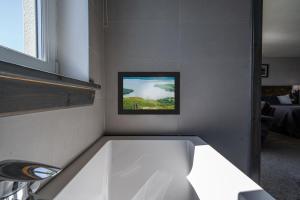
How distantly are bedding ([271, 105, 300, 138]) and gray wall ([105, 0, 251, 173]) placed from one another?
3.85 metres

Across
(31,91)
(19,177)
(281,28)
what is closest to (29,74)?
(31,91)

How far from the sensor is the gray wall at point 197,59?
77.2 inches

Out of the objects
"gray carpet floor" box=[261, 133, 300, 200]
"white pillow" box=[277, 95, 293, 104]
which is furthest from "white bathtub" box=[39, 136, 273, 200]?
"white pillow" box=[277, 95, 293, 104]

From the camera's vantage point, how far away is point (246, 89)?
78.1 inches

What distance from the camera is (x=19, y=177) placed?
1.38ft

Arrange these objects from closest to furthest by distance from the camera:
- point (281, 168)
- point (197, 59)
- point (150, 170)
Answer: point (150, 170) < point (197, 59) < point (281, 168)

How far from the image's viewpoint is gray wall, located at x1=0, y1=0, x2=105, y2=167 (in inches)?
28.0

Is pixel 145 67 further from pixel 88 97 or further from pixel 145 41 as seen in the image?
pixel 88 97

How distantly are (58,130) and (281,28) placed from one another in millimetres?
4982

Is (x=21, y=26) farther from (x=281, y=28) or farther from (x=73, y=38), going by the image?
(x=281, y=28)

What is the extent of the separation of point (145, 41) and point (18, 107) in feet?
4.85

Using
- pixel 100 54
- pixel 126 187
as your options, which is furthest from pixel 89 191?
pixel 100 54

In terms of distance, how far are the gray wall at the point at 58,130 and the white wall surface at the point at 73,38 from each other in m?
0.11

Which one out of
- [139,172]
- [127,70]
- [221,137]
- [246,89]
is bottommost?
[139,172]
